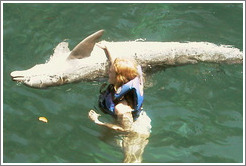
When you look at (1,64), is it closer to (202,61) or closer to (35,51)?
(35,51)

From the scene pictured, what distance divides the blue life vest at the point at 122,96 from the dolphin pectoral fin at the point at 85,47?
69 centimetres

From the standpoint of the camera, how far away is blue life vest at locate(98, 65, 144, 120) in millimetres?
6219

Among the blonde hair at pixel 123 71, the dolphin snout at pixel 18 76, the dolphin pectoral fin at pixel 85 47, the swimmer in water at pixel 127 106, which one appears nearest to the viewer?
the blonde hair at pixel 123 71

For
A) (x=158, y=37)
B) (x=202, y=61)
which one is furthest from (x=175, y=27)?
(x=202, y=61)

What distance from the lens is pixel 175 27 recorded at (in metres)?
8.94

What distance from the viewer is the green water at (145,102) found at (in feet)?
23.9

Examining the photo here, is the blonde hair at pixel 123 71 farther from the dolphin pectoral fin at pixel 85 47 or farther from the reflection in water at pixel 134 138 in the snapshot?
the reflection in water at pixel 134 138

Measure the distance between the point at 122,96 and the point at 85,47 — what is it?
1.00 m

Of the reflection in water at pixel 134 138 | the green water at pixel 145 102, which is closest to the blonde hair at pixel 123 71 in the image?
the reflection in water at pixel 134 138

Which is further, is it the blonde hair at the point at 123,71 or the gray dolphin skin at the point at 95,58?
the gray dolphin skin at the point at 95,58

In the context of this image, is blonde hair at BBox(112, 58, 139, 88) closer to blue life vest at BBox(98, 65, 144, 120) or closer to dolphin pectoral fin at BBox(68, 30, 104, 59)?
blue life vest at BBox(98, 65, 144, 120)

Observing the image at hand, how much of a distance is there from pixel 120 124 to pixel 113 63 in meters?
0.97

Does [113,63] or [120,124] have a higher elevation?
[113,63]

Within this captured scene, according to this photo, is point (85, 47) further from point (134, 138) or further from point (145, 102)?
point (145, 102)
